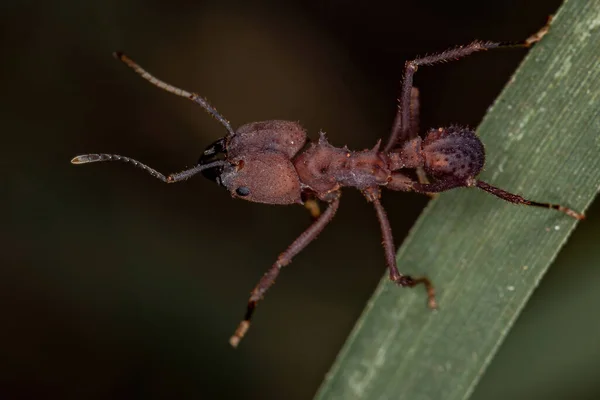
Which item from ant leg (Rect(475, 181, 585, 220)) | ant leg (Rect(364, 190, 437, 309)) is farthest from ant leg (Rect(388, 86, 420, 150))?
ant leg (Rect(475, 181, 585, 220))

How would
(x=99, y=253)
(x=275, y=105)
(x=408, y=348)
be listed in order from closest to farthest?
(x=408, y=348) → (x=99, y=253) → (x=275, y=105)

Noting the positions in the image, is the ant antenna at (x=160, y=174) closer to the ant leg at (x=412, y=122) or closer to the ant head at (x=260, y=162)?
the ant head at (x=260, y=162)

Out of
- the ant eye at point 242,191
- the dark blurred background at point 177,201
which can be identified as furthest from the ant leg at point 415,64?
the ant eye at point 242,191

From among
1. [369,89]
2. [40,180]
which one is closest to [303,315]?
[369,89]

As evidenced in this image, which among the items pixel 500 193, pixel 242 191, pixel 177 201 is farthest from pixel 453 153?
pixel 177 201

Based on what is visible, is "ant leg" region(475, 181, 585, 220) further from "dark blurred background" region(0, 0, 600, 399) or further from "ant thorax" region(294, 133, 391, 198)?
"dark blurred background" region(0, 0, 600, 399)

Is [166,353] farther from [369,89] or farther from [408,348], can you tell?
[369,89]

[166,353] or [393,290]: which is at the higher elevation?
[393,290]

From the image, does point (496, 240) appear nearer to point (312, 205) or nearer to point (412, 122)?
point (412, 122)
